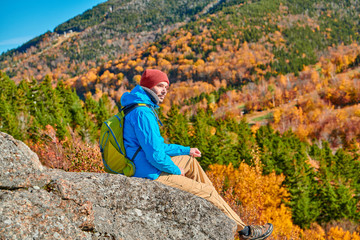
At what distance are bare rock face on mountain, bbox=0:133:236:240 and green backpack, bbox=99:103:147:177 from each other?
290 mm

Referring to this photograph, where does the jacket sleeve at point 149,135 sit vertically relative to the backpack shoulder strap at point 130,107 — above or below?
below

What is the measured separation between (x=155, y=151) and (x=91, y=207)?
3.74ft

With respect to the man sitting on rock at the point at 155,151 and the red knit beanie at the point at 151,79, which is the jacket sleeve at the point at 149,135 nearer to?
the man sitting on rock at the point at 155,151

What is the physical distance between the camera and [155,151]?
3.89 metres

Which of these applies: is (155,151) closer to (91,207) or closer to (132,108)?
(132,108)

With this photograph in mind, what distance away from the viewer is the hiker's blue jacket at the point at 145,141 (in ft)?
12.6

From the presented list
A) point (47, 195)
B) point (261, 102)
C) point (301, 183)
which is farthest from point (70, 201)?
point (261, 102)

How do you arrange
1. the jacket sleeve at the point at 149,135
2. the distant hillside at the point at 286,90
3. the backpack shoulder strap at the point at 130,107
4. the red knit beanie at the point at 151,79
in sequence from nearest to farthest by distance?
the jacket sleeve at the point at 149,135 → the backpack shoulder strap at the point at 130,107 → the red knit beanie at the point at 151,79 → the distant hillside at the point at 286,90

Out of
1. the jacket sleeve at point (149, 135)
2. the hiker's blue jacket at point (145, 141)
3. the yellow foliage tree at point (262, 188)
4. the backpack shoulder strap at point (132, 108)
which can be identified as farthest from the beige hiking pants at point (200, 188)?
the yellow foliage tree at point (262, 188)

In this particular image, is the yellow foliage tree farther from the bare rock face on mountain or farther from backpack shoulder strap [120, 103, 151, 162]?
backpack shoulder strap [120, 103, 151, 162]

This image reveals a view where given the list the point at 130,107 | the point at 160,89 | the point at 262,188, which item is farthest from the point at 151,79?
the point at 262,188

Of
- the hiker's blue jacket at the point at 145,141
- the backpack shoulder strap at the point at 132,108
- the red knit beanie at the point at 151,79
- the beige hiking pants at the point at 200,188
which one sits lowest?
the beige hiking pants at the point at 200,188

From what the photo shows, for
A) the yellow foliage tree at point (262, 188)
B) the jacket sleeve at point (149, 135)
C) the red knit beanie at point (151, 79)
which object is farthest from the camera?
the yellow foliage tree at point (262, 188)

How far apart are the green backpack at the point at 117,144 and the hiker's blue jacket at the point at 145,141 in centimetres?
7
